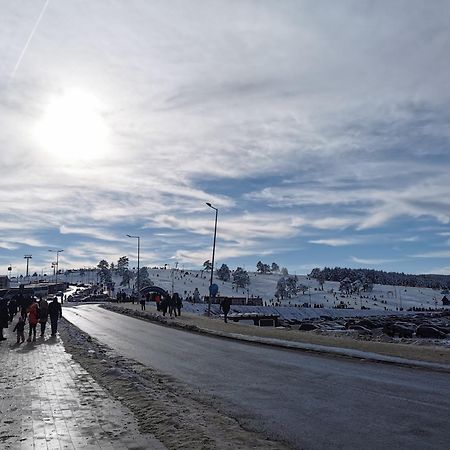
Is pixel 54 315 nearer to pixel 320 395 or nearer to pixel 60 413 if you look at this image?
pixel 60 413

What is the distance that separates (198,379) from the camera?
39.7ft

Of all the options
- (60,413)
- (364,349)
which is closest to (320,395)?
(60,413)

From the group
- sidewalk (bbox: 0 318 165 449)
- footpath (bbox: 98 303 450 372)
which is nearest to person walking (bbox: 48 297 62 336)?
footpath (bbox: 98 303 450 372)

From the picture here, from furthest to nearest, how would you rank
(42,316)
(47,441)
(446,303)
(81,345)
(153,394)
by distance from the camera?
1. (446,303)
2. (42,316)
3. (81,345)
4. (153,394)
5. (47,441)

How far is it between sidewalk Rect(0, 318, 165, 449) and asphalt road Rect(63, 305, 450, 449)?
1.99 metres

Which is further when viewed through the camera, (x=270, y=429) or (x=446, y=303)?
(x=446, y=303)

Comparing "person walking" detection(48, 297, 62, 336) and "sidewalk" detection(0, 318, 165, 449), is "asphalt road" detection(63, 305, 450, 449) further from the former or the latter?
"person walking" detection(48, 297, 62, 336)

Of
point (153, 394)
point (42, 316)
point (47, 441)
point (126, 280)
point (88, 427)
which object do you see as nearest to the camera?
point (47, 441)

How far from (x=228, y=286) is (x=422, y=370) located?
186 m

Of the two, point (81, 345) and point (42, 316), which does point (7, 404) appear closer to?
point (81, 345)

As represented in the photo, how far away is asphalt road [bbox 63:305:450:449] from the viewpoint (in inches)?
281

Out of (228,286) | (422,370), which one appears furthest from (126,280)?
(422,370)

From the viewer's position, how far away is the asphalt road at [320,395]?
23.4 feet

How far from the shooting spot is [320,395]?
9.97 m
